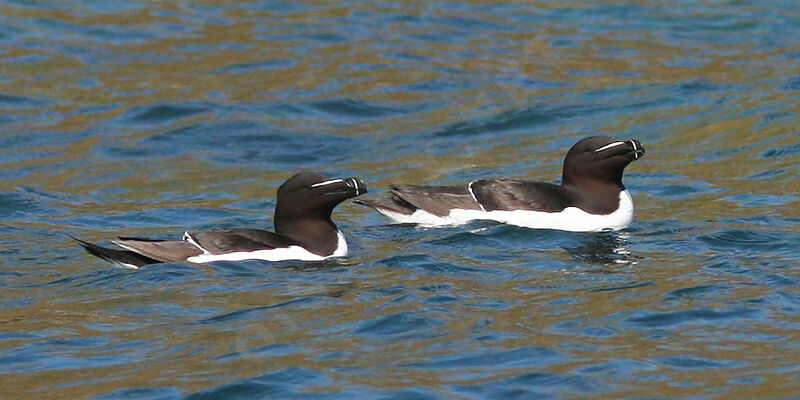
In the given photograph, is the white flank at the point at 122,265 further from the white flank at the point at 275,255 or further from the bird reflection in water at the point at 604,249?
the bird reflection in water at the point at 604,249

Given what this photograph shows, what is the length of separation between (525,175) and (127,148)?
415 cm

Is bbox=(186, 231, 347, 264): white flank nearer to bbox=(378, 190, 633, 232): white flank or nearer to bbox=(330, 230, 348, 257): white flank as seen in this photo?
bbox=(330, 230, 348, 257): white flank

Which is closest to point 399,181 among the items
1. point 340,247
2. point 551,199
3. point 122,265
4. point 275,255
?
point 551,199

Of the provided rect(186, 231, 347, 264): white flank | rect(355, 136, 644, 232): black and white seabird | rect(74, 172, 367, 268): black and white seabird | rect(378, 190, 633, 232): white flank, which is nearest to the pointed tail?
rect(74, 172, 367, 268): black and white seabird

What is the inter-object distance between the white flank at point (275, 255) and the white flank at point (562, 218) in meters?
1.57

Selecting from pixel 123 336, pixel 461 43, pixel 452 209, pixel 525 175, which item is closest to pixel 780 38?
pixel 461 43

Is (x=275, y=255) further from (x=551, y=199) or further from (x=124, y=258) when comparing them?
(x=551, y=199)

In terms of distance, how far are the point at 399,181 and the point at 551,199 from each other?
9.34 feet

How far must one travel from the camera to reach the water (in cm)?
816

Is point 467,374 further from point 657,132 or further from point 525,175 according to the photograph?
point 657,132

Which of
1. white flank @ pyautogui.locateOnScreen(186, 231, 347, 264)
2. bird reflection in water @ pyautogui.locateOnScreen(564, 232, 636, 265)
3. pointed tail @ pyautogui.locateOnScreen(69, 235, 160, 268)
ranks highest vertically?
pointed tail @ pyautogui.locateOnScreen(69, 235, 160, 268)

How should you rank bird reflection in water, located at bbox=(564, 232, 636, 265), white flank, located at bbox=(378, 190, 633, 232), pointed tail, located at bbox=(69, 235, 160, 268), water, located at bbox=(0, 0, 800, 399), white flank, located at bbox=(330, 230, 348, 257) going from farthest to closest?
white flank, located at bbox=(378, 190, 633, 232) < white flank, located at bbox=(330, 230, 348, 257) < bird reflection in water, located at bbox=(564, 232, 636, 265) < pointed tail, located at bbox=(69, 235, 160, 268) < water, located at bbox=(0, 0, 800, 399)

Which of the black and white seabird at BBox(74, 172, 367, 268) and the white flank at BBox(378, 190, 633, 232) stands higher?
the black and white seabird at BBox(74, 172, 367, 268)

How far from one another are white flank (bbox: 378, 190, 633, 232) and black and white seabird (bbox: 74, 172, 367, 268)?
61.3 inches
